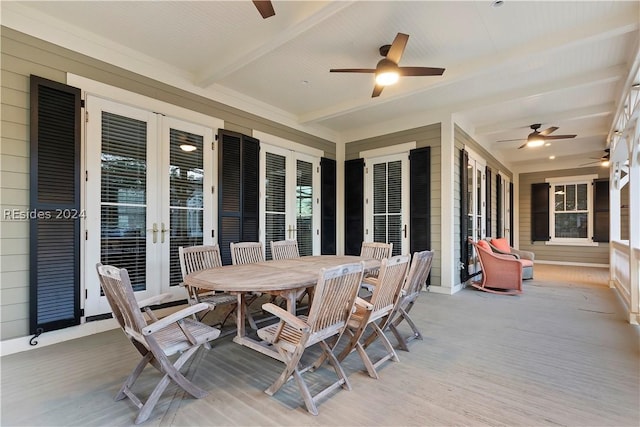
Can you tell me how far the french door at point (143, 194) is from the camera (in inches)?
133

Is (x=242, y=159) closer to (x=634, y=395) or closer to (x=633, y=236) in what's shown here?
(x=634, y=395)

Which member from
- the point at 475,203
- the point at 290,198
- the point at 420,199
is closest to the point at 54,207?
the point at 290,198

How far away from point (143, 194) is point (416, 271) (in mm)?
3330

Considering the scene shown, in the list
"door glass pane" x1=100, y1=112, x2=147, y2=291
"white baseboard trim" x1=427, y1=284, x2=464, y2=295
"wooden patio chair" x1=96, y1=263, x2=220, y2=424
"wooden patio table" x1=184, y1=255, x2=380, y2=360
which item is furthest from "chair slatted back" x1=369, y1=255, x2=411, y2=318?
"white baseboard trim" x1=427, y1=284, x2=464, y2=295

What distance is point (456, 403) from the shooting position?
81.4 inches

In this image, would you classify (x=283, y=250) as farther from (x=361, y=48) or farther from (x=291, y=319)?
(x=361, y=48)

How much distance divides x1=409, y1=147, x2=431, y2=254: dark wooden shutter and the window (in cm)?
662

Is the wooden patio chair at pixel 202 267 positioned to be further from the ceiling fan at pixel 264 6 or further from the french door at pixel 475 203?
the french door at pixel 475 203

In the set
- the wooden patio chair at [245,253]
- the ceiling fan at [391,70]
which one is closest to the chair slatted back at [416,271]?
the wooden patio chair at [245,253]

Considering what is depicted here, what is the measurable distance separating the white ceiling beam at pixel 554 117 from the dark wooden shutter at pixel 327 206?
10.7 ft

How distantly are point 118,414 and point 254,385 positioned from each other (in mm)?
863

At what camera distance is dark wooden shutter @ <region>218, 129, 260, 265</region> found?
4590 mm

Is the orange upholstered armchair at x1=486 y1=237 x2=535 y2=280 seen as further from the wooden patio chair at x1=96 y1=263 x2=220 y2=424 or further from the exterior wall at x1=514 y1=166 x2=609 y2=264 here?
the wooden patio chair at x1=96 y1=263 x2=220 y2=424

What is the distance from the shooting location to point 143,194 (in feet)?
12.4
